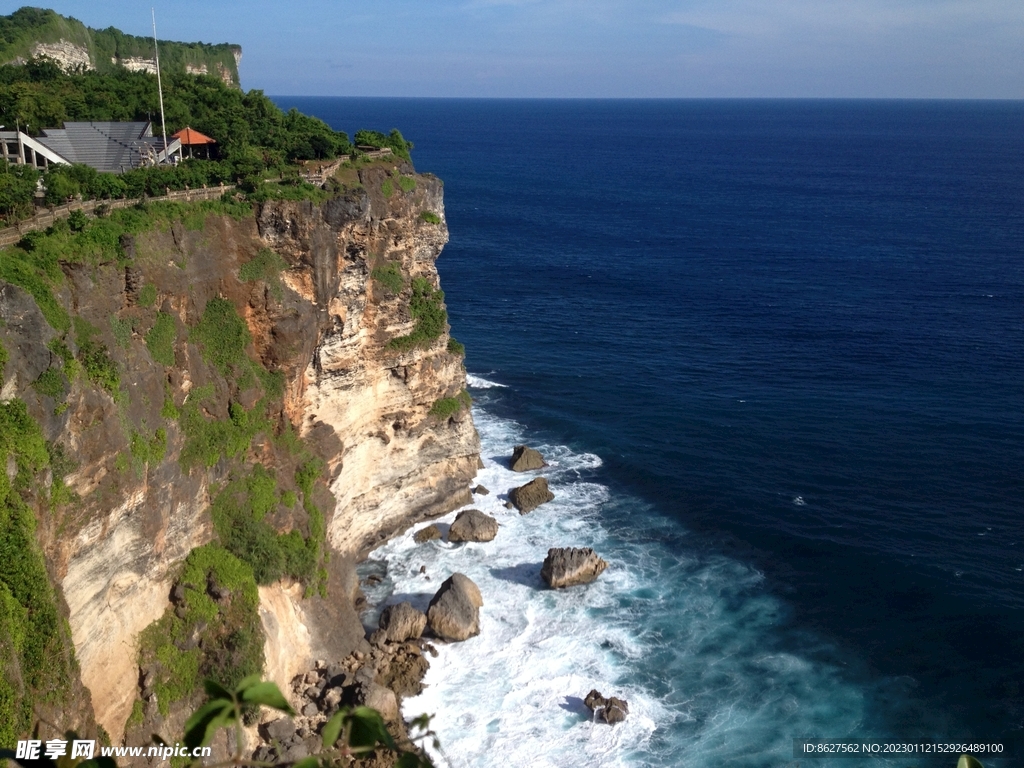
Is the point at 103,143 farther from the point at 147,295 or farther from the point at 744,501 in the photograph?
the point at 744,501

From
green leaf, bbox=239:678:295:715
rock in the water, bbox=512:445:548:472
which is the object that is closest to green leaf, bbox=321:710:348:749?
green leaf, bbox=239:678:295:715

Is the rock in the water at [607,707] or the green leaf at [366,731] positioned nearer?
the green leaf at [366,731]

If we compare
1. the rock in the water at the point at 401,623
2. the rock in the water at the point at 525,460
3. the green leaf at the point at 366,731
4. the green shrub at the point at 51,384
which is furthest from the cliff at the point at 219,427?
the green leaf at the point at 366,731

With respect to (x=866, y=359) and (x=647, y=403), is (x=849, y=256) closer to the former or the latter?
(x=866, y=359)

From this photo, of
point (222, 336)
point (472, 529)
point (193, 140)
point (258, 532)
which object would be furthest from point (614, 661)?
point (193, 140)

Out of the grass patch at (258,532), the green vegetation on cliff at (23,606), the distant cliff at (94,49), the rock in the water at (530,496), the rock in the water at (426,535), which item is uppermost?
the distant cliff at (94,49)

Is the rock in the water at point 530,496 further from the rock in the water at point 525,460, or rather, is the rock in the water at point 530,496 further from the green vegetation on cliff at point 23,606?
the green vegetation on cliff at point 23,606

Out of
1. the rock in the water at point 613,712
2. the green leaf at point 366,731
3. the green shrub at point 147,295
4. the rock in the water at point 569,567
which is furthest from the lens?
the rock in the water at point 569,567
